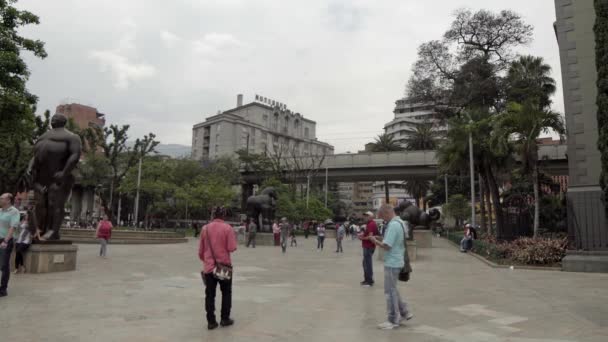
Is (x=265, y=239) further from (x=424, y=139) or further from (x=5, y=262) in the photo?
(x=424, y=139)

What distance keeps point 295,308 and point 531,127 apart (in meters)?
14.7

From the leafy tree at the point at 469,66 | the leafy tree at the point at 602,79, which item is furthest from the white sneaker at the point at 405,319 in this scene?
the leafy tree at the point at 469,66

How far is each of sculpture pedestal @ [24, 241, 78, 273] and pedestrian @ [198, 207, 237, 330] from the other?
6.74 metres

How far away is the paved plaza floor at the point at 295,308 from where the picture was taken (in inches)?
209

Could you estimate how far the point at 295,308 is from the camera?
6.96 m

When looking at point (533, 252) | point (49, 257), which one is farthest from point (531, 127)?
point (49, 257)

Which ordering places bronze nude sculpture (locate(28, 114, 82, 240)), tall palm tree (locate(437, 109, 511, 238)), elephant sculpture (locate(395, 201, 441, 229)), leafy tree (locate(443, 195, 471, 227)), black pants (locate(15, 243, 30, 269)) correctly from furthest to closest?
leafy tree (locate(443, 195, 471, 227)) → tall palm tree (locate(437, 109, 511, 238)) → elephant sculpture (locate(395, 201, 441, 229)) → bronze nude sculpture (locate(28, 114, 82, 240)) → black pants (locate(15, 243, 30, 269))

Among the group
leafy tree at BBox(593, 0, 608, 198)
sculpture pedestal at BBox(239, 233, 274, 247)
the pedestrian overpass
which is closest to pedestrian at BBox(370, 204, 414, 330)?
leafy tree at BBox(593, 0, 608, 198)

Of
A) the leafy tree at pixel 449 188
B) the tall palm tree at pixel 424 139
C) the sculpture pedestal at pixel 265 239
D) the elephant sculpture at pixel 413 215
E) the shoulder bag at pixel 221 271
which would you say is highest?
the tall palm tree at pixel 424 139

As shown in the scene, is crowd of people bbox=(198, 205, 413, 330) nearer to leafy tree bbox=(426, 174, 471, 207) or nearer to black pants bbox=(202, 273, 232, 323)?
black pants bbox=(202, 273, 232, 323)

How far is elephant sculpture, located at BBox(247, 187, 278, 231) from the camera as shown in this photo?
87.3 feet

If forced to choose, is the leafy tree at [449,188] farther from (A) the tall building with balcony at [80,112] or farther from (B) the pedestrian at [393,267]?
(A) the tall building with balcony at [80,112]

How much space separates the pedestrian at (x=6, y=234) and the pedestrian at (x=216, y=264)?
366 cm

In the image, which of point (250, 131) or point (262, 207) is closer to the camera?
point (262, 207)
